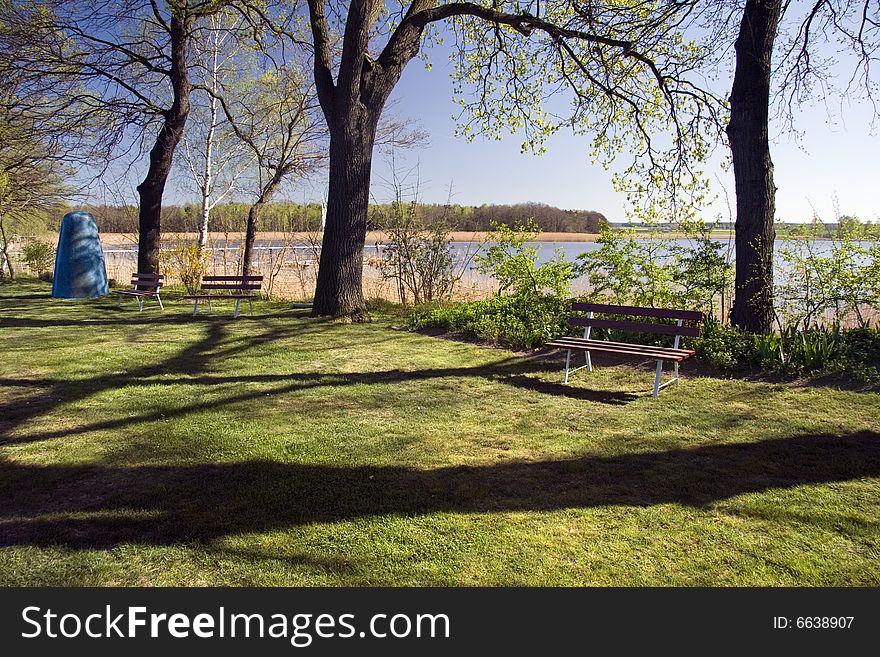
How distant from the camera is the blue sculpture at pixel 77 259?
14.6m

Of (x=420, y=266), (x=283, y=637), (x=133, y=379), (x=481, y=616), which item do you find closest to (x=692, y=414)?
(x=481, y=616)

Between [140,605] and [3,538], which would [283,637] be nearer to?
[140,605]

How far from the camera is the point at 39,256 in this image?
21.4 meters

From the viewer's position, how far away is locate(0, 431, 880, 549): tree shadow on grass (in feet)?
11.0

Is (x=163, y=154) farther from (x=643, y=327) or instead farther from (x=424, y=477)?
(x=424, y=477)

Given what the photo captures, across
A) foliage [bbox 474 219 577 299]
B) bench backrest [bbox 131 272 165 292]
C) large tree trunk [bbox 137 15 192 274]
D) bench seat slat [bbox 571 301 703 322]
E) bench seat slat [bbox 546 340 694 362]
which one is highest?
large tree trunk [bbox 137 15 192 274]

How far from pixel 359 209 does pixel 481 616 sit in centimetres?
955

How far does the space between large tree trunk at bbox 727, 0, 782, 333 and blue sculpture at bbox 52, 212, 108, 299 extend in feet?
44.9

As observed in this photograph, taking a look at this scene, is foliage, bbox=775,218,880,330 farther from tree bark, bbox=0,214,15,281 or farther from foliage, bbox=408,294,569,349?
tree bark, bbox=0,214,15,281

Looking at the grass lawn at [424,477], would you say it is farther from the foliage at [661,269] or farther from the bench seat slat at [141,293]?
the bench seat slat at [141,293]

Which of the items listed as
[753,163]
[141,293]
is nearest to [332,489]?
[753,163]

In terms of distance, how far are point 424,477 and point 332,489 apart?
59 centimetres

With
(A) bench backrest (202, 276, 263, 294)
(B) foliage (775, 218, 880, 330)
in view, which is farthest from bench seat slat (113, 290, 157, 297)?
(B) foliage (775, 218, 880, 330)

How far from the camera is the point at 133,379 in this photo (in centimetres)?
671
